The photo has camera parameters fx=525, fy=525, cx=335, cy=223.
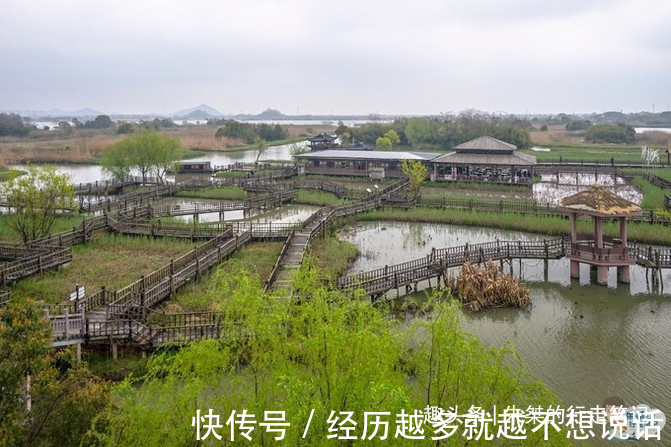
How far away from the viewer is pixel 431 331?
33.3 feet

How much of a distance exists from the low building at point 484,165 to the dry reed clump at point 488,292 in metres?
33.3

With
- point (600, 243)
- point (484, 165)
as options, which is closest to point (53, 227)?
point (600, 243)

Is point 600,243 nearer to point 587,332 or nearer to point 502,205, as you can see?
point 587,332

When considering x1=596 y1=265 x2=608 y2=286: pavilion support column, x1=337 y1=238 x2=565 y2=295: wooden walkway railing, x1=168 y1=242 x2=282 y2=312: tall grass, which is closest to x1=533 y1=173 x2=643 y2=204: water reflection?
x1=337 y1=238 x2=565 y2=295: wooden walkway railing

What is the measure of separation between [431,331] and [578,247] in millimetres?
18463

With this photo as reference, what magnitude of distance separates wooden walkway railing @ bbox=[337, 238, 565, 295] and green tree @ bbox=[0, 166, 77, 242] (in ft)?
58.8

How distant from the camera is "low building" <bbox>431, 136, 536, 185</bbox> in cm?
5481

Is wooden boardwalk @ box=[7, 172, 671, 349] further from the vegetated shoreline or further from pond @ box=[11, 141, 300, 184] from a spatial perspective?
pond @ box=[11, 141, 300, 184]

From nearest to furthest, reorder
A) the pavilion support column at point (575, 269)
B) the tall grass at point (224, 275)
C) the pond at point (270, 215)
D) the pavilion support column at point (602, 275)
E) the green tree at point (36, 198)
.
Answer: the tall grass at point (224, 275)
the pavilion support column at point (602, 275)
the pavilion support column at point (575, 269)
the green tree at point (36, 198)
the pond at point (270, 215)

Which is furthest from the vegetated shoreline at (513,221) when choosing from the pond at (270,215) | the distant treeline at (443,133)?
the distant treeline at (443,133)

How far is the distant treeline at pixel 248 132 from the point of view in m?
117

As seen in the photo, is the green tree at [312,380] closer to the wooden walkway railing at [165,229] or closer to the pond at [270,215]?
the wooden walkway railing at [165,229]

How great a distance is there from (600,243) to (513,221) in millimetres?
10943

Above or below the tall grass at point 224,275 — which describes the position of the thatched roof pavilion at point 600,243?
above
